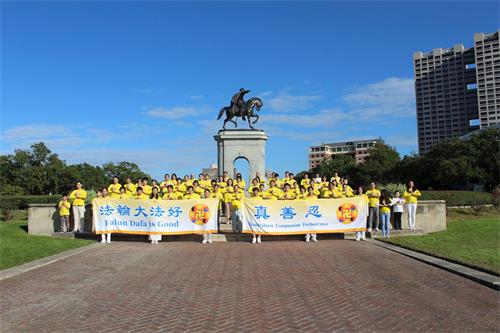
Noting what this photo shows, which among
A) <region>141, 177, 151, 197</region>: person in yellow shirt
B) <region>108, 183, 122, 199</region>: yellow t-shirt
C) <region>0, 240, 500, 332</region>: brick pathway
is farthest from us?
<region>108, 183, 122, 199</region>: yellow t-shirt

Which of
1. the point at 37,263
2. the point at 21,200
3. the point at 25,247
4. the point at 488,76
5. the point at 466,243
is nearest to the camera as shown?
the point at 37,263

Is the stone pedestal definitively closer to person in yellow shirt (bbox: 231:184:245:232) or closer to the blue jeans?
person in yellow shirt (bbox: 231:184:245:232)

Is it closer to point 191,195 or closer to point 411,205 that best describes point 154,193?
point 191,195

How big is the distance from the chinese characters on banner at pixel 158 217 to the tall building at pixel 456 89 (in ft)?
366

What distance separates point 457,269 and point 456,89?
127 meters

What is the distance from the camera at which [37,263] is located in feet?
35.8

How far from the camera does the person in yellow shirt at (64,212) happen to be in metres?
16.6

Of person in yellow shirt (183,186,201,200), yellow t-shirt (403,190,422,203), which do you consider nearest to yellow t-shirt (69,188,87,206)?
person in yellow shirt (183,186,201,200)

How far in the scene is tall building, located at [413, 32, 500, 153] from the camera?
354 ft

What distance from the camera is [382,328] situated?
19.1 ft

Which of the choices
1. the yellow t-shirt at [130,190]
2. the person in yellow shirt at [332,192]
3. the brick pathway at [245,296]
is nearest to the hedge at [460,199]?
the person in yellow shirt at [332,192]

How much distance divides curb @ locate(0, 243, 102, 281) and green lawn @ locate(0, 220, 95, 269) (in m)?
0.35

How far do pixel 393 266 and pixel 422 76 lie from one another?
131m

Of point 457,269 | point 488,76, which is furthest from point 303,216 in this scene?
point 488,76
